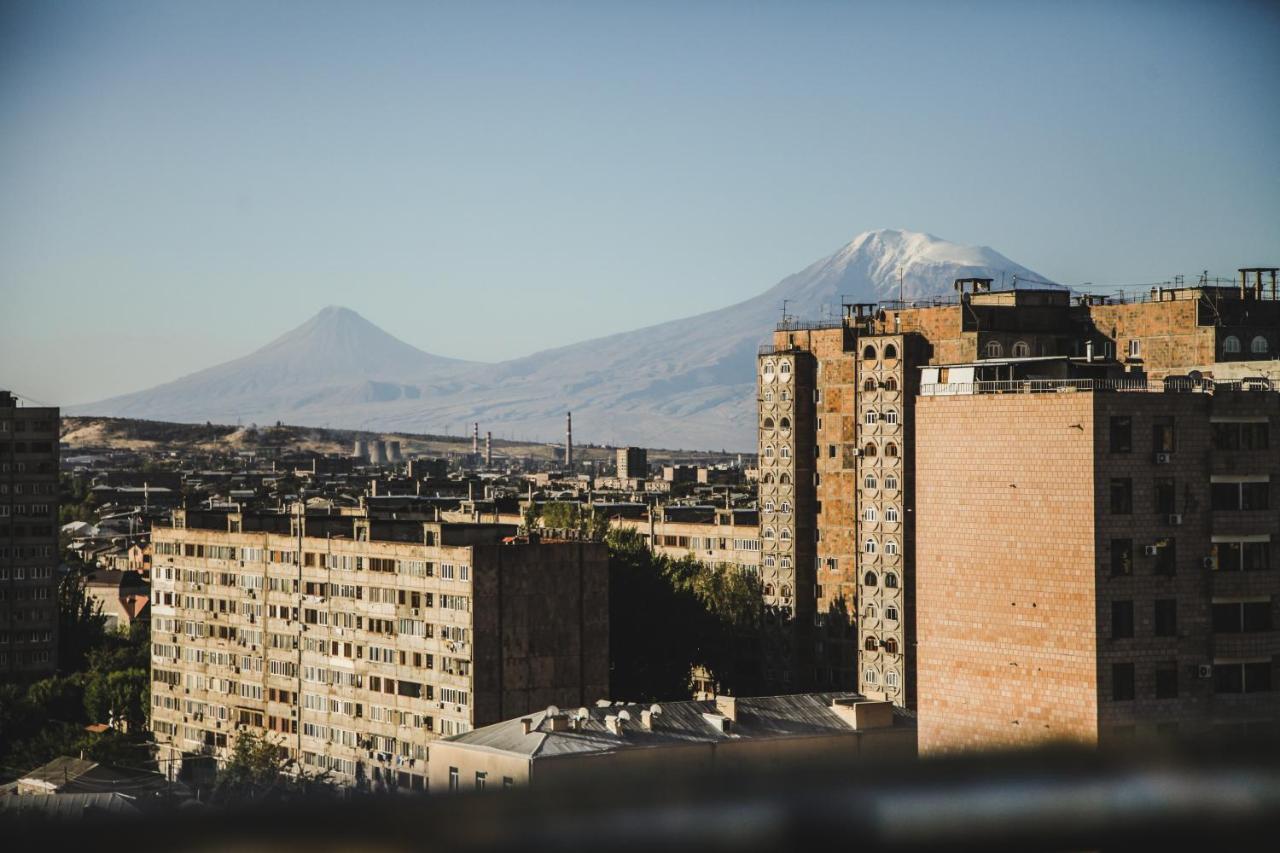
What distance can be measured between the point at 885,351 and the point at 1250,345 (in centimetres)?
1077

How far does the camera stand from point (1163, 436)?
28703 millimetres

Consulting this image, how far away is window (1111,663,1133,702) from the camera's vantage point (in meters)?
27.3

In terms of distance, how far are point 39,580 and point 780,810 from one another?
68.5 meters

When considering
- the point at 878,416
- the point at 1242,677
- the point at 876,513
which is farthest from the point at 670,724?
the point at 878,416

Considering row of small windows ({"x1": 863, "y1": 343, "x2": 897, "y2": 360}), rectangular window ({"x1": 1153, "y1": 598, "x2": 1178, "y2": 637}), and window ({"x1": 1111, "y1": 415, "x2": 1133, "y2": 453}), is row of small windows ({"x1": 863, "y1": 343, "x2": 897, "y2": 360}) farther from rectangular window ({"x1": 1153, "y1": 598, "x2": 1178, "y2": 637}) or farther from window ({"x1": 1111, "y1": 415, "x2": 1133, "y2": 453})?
rectangular window ({"x1": 1153, "y1": 598, "x2": 1178, "y2": 637})

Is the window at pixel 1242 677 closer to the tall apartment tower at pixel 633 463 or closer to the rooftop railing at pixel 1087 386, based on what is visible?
the rooftop railing at pixel 1087 386

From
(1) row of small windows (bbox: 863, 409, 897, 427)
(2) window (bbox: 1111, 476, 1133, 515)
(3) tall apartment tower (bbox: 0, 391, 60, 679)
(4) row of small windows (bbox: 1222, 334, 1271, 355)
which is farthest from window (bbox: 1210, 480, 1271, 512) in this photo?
(3) tall apartment tower (bbox: 0, 391, 60, 679)

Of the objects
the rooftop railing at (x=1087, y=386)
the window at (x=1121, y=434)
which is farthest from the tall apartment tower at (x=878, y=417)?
the window at (x=1121, y=434)

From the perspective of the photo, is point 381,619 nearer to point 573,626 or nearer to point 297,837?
point 573,626

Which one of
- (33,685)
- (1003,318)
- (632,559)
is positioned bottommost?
(33,685)

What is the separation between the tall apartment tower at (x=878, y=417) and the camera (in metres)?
52.5

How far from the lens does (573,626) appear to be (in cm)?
4622

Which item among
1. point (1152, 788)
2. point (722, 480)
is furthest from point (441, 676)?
point (722, 480)

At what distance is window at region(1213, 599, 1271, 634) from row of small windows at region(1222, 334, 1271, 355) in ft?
78.8
